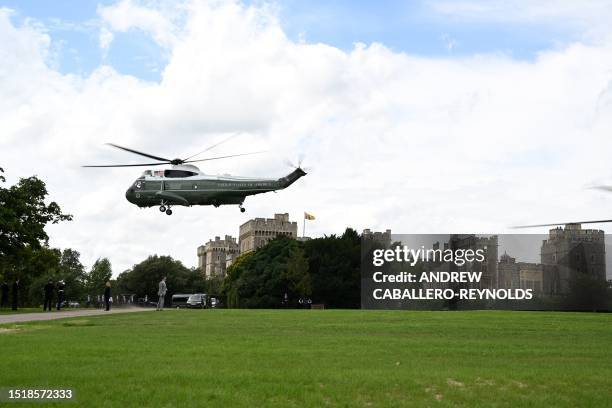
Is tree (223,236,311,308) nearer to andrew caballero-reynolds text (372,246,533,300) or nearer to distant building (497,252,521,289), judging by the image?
andrew caballero-reynolds text (372,246,533,300)

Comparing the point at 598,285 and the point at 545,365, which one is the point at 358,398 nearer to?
the point at 545,365

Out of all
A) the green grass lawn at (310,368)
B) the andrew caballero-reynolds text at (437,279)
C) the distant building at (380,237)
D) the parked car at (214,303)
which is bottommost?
the parked car at (214,303)

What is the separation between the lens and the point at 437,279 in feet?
254

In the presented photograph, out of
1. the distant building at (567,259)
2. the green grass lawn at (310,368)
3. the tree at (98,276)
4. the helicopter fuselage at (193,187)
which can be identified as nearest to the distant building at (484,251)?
the distant building at (567,259)

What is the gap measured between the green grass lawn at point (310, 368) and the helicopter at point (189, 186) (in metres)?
34.5

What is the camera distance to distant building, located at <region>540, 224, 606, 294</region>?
80500 millimetres

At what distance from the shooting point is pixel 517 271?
263ft

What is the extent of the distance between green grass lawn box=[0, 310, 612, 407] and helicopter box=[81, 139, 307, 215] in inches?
1357

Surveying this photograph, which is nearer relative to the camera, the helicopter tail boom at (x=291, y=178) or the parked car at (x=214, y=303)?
the helicopter tail boom at (x=291, y=178)

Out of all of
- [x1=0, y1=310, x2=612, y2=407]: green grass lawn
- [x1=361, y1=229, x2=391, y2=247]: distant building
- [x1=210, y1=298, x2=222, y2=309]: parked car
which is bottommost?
[x1=210, y1=298, x2=222, y2=309]: parked car

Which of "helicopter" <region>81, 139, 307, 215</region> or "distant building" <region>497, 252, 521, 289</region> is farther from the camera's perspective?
"distant building" <region>497, 252, 521, 289</region>

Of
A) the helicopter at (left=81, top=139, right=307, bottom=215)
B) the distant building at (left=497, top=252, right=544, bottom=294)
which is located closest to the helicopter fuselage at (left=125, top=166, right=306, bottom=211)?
the helicopter at (left=81, top=139, right=307, bottom=215)

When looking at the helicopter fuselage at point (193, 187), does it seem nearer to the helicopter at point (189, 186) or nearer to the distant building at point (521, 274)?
the helicopter at point (189, 186)

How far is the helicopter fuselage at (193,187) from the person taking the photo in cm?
5950
